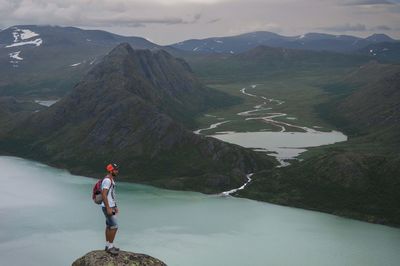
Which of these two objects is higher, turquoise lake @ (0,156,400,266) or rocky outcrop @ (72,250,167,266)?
rocky outcrop @ (72,250,167,266)

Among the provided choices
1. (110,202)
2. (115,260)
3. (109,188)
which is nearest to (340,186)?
(115,260)

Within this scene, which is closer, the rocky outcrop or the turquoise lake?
the rocky outcrop

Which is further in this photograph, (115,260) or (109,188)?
(115,260)

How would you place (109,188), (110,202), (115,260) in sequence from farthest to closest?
1. (110,202)
2. (115,260)
3. (109,188)

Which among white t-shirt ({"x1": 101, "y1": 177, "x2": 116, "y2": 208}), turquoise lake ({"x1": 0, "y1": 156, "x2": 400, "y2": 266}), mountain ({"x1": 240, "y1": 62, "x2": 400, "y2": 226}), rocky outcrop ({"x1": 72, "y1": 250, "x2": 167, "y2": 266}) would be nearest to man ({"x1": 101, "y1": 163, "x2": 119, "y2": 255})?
white t-shirt ({"x1": 101, "y1": 177, "x2": 116, "y2": 208})

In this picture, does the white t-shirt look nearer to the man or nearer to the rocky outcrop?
the man

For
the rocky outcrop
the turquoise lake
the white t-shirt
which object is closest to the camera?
the white t-shirt

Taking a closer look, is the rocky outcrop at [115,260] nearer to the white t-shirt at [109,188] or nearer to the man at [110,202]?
the man at [110,202]

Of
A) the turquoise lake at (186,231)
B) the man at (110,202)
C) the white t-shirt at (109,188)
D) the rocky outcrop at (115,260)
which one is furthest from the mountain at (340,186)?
the white t-shirt at (109,188)

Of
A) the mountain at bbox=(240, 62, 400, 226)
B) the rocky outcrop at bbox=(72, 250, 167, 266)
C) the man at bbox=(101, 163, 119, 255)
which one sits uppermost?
the man at bbox=(101, 163, 119, 255)

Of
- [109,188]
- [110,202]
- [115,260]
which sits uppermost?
[109,188]

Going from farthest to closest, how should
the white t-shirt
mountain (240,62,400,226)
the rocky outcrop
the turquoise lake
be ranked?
A: mountain (240,62,400,226) → the turquoise lake → the rocky outcrop → the white t-shirt

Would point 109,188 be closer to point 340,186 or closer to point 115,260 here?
point 115,260

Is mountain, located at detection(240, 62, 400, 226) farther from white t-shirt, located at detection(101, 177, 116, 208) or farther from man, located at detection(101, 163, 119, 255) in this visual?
white t-shirt, located at detection(101, 177, 116, 208)
